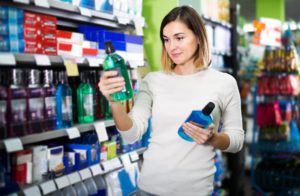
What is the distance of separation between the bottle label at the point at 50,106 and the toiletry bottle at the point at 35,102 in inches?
1.8

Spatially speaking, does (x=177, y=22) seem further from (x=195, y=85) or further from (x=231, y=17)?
(x=231, y=17)

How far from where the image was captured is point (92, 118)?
305 cm

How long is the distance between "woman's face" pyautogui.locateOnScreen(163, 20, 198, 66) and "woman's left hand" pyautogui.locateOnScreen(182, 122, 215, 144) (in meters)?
0.44

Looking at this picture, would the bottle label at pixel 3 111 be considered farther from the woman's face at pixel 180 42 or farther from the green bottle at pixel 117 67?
the woman's face at pixel 180 42

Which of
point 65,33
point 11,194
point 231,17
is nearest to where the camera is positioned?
point 11,194

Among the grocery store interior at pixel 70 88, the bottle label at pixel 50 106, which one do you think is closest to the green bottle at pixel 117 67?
the grocery store interior at pixel 70 88

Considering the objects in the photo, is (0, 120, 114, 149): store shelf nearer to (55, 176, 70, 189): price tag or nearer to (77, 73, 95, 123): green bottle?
(77, 73, 95, 123): green bottle

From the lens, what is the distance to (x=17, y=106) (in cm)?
235

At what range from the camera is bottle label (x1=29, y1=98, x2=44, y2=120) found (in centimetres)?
245

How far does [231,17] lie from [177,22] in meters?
4.14

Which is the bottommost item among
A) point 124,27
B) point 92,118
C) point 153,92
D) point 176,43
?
point 92,118

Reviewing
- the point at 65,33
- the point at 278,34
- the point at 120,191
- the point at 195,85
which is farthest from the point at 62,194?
the point at 278,34

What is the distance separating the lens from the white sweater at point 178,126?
1923mm

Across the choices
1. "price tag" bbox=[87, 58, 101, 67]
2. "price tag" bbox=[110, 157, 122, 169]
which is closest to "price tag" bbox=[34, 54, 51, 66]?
"price tag" bbox=[87, 58, 101, 67]
